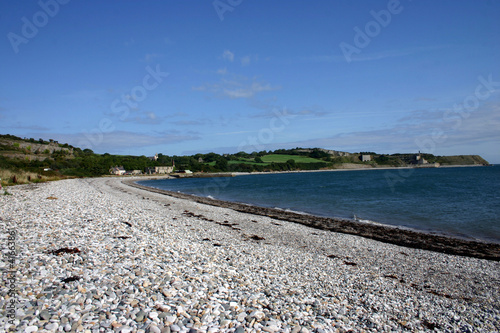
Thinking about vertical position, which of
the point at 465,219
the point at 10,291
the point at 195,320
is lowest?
the point at 465,219

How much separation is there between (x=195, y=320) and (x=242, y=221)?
1365cm

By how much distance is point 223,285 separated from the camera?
6934mm

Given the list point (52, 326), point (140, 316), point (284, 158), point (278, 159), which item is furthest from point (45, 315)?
point (284, 158)

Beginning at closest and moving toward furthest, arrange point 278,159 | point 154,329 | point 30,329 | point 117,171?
point 30,329 → point 154,329 → point 117,171 → point 278,159

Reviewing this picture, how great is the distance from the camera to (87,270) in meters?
6.87

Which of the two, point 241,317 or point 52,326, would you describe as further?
point 241,317

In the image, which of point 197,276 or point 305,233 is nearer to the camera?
point 197,276

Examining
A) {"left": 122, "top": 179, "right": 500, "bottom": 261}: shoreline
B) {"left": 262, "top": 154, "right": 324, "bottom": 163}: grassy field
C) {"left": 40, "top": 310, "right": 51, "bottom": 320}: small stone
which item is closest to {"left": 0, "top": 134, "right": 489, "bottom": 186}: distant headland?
{"left": 262, "top": 154, "right": 324, "bottom": 163}: grassy field

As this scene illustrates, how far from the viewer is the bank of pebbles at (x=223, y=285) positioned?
5145 mm

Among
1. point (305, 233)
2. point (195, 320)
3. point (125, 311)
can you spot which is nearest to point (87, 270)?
point (125, 311)

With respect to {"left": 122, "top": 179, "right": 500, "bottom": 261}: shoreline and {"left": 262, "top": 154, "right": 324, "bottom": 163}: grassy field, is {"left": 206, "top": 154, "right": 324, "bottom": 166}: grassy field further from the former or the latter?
{"left": 122, "top": 179, "right": 500, "bottom": 261}: shoreline

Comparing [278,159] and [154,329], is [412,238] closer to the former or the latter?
[154,329]

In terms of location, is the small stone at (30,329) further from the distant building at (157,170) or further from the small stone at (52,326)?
the distant building at (157,170)

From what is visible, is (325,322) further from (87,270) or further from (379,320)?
(87,270)
